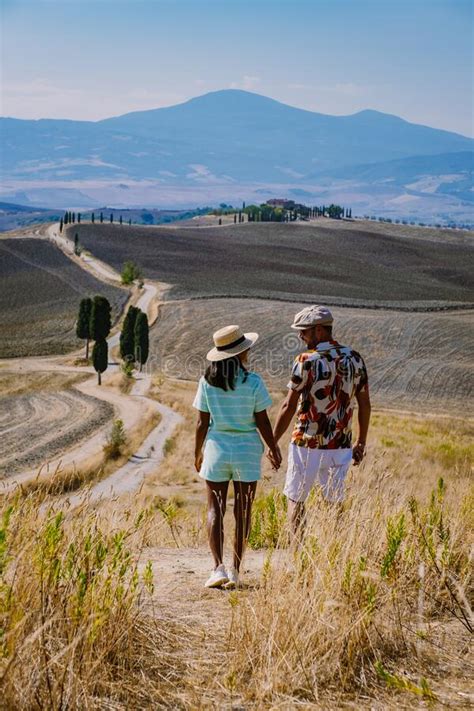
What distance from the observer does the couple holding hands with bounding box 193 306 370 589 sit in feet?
21.3

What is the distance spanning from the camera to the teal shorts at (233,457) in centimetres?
647

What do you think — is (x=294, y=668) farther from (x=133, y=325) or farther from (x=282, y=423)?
(x=133, y=325)

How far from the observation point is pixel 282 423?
273 inches

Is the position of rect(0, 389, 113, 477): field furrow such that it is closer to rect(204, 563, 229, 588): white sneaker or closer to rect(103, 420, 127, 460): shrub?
rect(103, 420, 127, 460): shrub

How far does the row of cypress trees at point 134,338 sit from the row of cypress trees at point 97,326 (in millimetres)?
1765

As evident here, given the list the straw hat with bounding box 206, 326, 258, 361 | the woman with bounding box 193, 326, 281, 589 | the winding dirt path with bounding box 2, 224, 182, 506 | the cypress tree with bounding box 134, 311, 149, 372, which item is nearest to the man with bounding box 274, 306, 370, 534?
the woman with bounding box 193, 326, 281, 589

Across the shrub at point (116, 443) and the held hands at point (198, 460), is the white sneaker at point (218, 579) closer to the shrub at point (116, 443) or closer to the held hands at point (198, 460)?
the held hands at point (198, 460)

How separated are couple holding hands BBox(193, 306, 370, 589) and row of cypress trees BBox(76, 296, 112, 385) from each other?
54081 millimetres

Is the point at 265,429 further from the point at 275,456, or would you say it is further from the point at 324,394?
the point at 324,394

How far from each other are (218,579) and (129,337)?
6097 cm

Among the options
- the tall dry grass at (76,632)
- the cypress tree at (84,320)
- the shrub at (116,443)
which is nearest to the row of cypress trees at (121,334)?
the cypress tree at (84,320)

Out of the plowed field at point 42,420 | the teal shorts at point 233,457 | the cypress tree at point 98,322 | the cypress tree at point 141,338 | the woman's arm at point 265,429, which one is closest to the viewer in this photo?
the teal shorts at point 233,457

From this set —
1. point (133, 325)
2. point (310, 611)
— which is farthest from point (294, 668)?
point (133, 325)

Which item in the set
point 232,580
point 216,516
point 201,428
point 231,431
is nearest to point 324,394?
point 231,431
